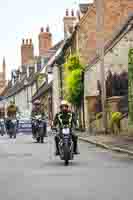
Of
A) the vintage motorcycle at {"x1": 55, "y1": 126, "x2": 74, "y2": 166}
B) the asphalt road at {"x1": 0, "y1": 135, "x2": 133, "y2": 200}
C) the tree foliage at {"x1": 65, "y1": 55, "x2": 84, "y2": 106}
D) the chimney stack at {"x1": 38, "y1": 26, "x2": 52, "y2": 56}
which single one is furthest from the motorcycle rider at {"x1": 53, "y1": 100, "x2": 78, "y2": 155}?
the chimney stack at {"x1": 38, "y1": 26, "x2": 52, "y2": 56}

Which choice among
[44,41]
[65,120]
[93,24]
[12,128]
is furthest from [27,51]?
[65,120]

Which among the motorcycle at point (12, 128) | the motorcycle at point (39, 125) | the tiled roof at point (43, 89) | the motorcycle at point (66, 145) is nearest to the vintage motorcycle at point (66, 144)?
the motorcycle at point (66, 145)

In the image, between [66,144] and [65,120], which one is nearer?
[66,144]

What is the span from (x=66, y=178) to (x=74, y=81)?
36883 millimetres

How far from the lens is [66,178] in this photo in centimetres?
1430

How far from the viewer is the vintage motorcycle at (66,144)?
17703mm

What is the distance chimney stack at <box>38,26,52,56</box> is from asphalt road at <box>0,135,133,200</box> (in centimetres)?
6515

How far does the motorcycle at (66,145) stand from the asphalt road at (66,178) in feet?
0.95

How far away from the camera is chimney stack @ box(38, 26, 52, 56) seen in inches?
3359

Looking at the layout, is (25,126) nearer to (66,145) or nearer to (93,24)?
→ (93,24)

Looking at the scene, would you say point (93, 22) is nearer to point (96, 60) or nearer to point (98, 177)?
point (96, 60)

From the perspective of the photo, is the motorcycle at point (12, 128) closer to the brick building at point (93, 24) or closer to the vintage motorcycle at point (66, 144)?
the brick building at point (93, 24)

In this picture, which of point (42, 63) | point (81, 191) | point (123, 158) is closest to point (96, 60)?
point (123, 158)

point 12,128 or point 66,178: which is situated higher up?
point 12,128
